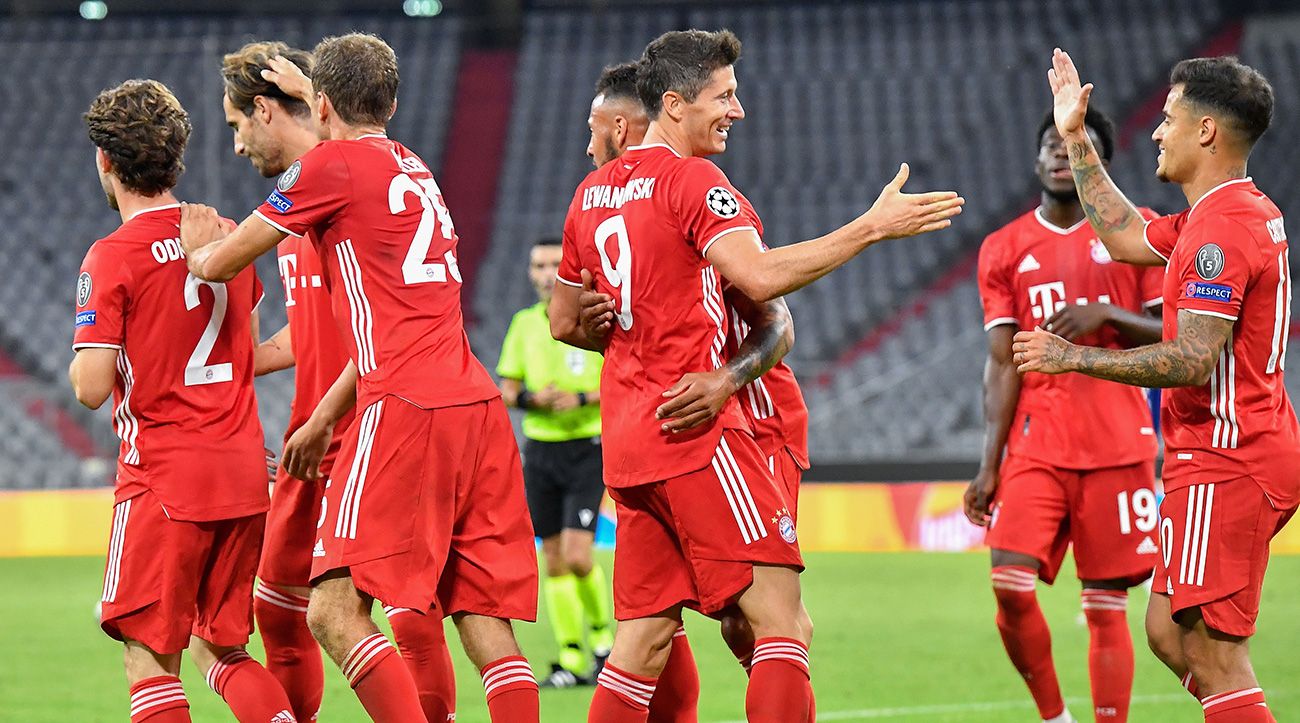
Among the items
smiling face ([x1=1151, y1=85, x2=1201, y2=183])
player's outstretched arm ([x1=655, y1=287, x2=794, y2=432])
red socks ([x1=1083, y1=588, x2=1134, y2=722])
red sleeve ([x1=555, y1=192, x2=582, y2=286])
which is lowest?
red socks ([x1=1083, y1=588, x2=1134, y2=722])

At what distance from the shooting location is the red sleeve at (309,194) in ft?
14.8

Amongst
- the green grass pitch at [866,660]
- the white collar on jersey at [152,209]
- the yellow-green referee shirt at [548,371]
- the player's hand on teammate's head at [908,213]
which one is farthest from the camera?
the yellow-green referee shirt at [548,371]

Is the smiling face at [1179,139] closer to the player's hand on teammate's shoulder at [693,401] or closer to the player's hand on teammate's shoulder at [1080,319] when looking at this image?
the player's hand on teammate's shoulder at [1080,319]

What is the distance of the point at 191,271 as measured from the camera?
476 centimetres

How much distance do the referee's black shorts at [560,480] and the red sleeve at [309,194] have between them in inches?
158

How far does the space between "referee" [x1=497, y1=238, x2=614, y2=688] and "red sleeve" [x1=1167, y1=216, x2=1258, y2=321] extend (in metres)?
3.87

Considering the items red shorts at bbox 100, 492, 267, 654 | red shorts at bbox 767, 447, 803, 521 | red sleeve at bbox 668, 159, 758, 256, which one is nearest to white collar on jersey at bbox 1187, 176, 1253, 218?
red sleeve at bbox 668, 159, 758, 256

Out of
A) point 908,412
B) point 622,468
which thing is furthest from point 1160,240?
point 908,412

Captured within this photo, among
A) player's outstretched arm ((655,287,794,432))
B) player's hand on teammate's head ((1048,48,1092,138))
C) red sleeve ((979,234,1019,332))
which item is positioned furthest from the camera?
red sleeve ((979,234,1019,332))

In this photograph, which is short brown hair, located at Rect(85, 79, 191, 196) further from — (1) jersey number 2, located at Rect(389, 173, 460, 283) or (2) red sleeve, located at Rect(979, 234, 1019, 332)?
(2) red sleeve, located at Rect(979, 234, 1019, 332)

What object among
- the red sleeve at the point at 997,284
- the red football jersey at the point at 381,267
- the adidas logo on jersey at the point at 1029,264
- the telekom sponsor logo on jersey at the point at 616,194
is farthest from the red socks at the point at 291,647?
the adidas logo on jersey at the point at 1029,264

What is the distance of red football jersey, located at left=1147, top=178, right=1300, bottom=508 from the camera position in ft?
14.9

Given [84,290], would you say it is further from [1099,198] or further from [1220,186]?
[1220,186]

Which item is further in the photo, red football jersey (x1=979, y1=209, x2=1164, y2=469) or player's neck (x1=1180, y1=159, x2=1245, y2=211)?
red football jersey (x1=979, y1=209, x2=1164, y2=469)
